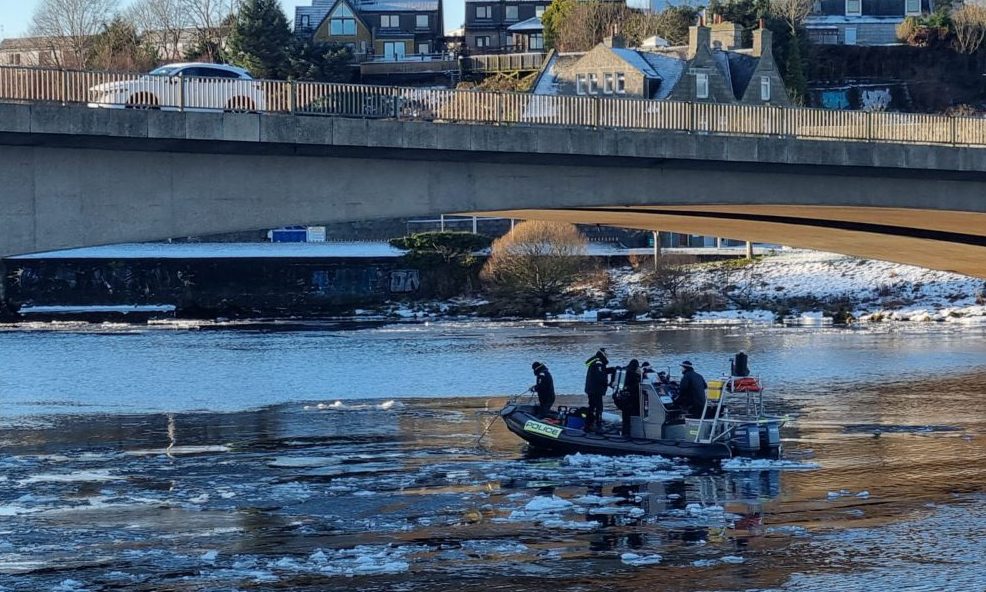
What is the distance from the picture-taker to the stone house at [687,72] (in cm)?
8738

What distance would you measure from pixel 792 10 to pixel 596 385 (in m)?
83.7

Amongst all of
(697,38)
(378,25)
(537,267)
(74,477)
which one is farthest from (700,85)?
(74,477)

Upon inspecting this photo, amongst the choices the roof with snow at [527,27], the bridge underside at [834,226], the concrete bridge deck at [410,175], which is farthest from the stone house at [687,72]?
the concrete bridge deck at [410,175]

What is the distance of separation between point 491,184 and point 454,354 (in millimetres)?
20370

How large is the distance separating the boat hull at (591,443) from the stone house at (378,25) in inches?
3873

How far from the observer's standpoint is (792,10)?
108 metres

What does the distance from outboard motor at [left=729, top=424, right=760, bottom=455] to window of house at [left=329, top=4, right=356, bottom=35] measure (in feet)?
A: 343

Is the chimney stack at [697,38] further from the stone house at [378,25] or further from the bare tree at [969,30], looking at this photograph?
the stone house at [378,25]

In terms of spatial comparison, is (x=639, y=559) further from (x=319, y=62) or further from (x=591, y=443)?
(x=319, y=62)

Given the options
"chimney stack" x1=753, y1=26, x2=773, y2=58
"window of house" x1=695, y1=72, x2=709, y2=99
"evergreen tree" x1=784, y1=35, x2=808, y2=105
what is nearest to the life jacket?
"window of house" x1=695, y1=72, x2=709, y2=99

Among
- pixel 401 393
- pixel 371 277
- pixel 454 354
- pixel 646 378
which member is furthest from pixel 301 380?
pixel 371 277

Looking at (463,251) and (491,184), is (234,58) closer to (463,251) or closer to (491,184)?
(463,251)

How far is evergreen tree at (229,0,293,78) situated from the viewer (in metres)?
97.7

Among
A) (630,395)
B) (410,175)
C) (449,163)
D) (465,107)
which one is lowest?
(630,395)
